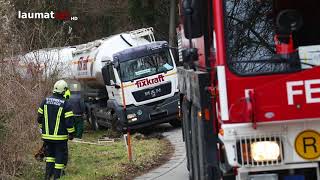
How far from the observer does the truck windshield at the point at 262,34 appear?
4.94 metres

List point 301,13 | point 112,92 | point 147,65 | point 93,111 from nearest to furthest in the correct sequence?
point 301,13
point 147,65
point 112,92
point 93,111

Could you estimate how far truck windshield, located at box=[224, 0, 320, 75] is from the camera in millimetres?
4941

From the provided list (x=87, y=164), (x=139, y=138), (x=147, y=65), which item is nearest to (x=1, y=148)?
(x=87, y=164)

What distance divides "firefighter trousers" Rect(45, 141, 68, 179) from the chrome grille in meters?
6.04

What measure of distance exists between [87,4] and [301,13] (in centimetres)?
3072

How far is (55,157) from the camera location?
34.4 feet

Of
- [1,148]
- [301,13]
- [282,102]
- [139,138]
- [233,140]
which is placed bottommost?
[139,138]

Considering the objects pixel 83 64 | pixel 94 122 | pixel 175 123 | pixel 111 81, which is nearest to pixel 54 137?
pixel 111 81

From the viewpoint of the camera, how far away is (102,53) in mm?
22453

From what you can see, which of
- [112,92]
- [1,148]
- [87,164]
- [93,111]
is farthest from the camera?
[93,111]

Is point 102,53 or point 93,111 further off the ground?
point 102,53

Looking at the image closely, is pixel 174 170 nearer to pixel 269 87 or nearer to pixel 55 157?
pixel 55 157

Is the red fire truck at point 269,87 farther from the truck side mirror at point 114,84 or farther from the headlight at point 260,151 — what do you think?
the truck side mirror at point 114,84

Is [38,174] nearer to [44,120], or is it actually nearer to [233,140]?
[44,120]
